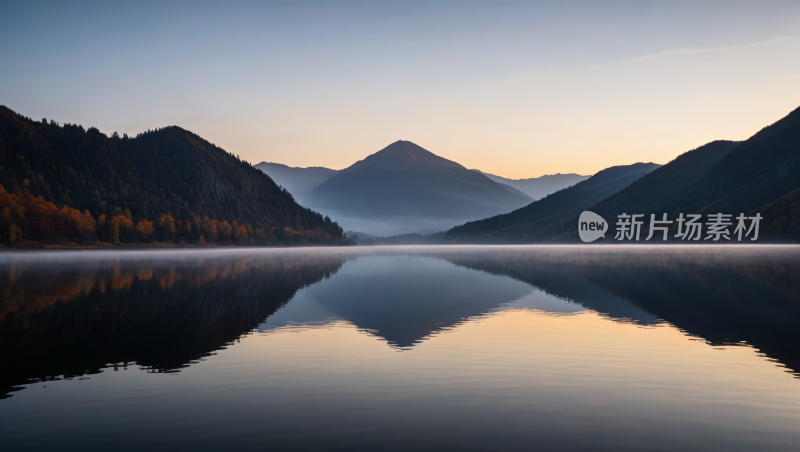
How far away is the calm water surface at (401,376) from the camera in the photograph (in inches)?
564

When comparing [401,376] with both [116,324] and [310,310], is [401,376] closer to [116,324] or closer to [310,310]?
[116,324]

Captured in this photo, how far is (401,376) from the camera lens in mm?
20234

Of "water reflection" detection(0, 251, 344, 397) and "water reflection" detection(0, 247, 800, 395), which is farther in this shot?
"water reflection" detection(0, 247, 800, 395)

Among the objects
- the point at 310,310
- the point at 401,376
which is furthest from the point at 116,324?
the point at 401,376

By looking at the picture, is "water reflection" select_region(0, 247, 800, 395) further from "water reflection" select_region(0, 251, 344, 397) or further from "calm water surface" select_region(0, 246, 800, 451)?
"calm water surface" select_region(0, 246, 800, 451)

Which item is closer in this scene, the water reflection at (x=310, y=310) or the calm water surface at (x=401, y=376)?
the calm water surface at (x=401, y=376)

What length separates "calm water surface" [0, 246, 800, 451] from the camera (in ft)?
47.0

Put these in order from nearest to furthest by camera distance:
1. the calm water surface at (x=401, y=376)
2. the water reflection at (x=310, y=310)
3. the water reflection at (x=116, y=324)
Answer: the calm water surface at (x=401, y=376) → the water reflection at (x=116, y=324) → the water reflection at (x=310, y=310)

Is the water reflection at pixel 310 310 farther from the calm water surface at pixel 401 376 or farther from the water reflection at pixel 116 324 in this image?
the calm water surface at pixel 401 376

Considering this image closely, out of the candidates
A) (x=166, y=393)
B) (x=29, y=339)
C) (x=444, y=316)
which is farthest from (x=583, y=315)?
(x=29, y=339)

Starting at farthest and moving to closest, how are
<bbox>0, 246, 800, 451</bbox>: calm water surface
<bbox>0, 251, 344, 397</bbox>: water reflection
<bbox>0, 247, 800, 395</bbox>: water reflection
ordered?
<bbox>0, 247, 800, 395</bbox>: water reflection
<bbox>0, 251, 344, 397</bbox>: water reflection
<bbox>0, 246, 800, 451</bbox>: calm water surface

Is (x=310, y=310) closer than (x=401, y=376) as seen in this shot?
Result: No

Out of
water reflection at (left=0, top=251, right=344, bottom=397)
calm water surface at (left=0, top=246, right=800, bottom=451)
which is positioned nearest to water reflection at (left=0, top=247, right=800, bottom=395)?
water reflection at (left=0, top=251, right=344, bottom=397)

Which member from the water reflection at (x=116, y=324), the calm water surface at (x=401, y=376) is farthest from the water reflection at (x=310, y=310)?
the calm water surface at (x=401, y=376)
